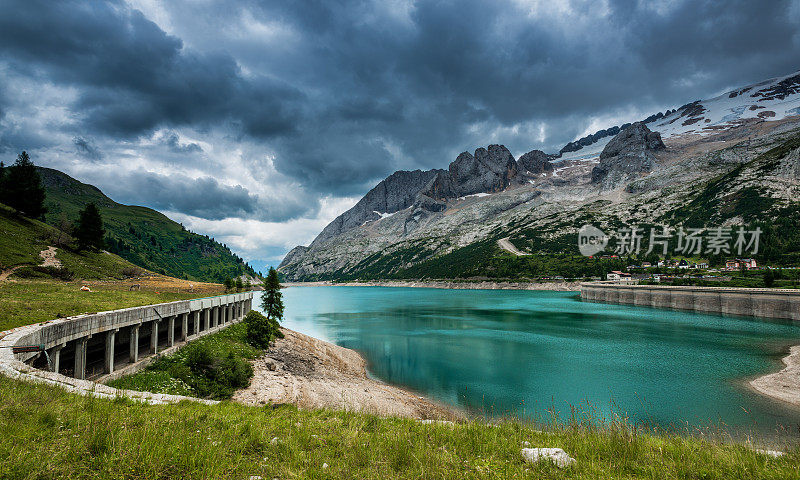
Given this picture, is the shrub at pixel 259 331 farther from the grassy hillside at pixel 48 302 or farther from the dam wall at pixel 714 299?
the dam wall at pixel 714 299

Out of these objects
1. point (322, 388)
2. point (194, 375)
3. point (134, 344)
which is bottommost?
point (322, 388)

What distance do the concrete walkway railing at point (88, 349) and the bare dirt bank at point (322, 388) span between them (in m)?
5.59

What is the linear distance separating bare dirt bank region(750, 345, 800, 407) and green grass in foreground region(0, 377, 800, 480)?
21903mm

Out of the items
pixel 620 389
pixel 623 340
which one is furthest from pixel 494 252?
pixel 620 389

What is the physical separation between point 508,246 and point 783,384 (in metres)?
165

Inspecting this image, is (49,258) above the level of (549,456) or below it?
above

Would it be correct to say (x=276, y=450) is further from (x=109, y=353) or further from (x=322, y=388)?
(x=322, y=388)

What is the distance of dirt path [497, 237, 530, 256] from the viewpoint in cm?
16945

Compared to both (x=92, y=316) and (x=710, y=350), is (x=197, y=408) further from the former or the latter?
(x=710, y=350)

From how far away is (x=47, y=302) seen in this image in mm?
16703

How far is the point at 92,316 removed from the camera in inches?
545

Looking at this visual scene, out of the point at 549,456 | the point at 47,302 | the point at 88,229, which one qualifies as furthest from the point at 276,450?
the point at 88,229

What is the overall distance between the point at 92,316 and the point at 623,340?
47.5 metres

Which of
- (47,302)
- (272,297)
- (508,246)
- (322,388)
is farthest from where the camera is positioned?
(508,246)
